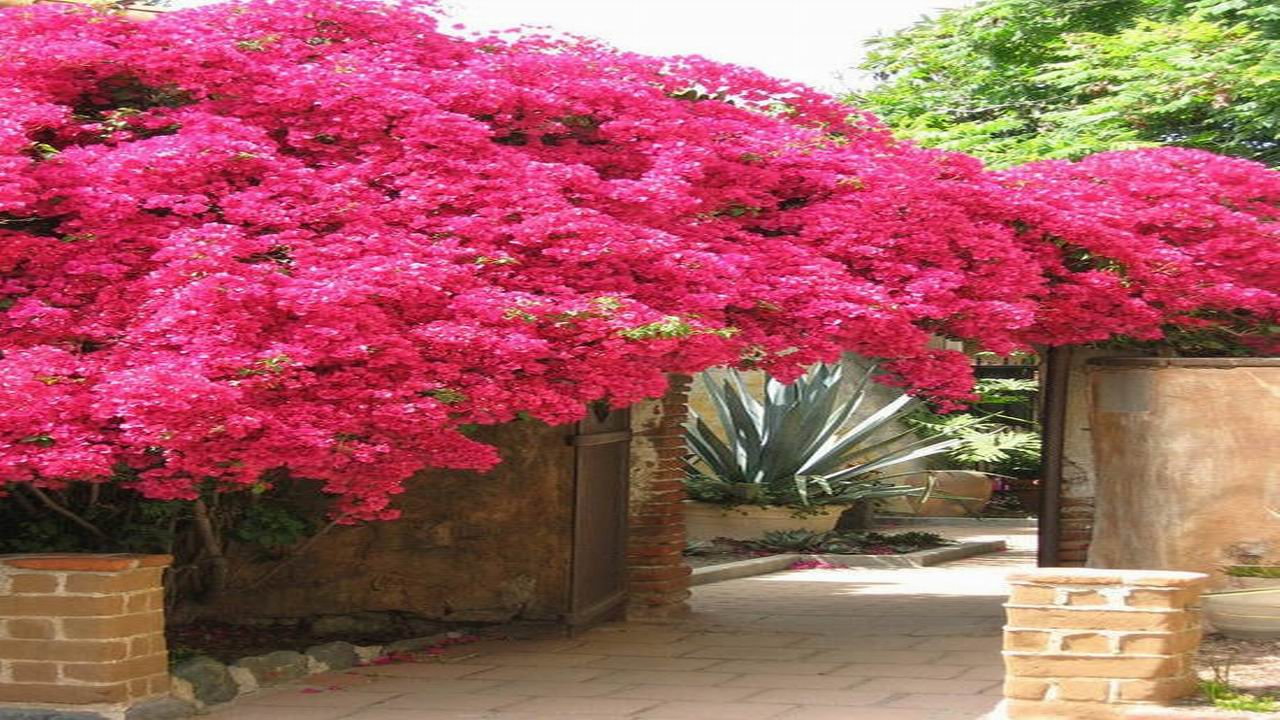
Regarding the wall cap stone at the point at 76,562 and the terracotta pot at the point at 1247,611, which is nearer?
the wall cap stone at the point at 76,562

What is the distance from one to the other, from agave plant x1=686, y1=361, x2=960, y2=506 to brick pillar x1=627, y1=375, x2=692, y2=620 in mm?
4184

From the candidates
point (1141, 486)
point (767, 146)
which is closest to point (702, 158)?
point (767, 146)

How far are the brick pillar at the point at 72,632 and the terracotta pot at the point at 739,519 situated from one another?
813cm

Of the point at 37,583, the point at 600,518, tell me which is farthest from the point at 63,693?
the point at 600,518

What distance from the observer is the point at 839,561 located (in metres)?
13.6

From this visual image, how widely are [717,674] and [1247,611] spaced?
2347 mm

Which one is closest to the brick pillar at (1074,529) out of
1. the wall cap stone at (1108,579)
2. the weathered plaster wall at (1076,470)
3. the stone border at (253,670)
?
the weathered plaster wall at (1076,470)

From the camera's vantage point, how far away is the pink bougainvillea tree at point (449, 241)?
6.36m

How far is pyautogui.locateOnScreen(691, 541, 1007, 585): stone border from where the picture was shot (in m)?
12.5

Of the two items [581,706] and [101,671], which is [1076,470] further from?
[101,671]

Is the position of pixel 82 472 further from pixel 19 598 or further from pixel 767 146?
pixel 767 146

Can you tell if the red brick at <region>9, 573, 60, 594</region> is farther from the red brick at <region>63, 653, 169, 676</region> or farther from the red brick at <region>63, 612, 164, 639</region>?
the red brick at <region>63, 653, 169, 676</region>

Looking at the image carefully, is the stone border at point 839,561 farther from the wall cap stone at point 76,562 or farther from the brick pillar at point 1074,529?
the wall cap stone at point 76,562

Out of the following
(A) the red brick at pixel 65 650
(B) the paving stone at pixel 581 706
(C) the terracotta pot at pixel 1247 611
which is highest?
(C) the terracotta pot at pixel 1247 611
